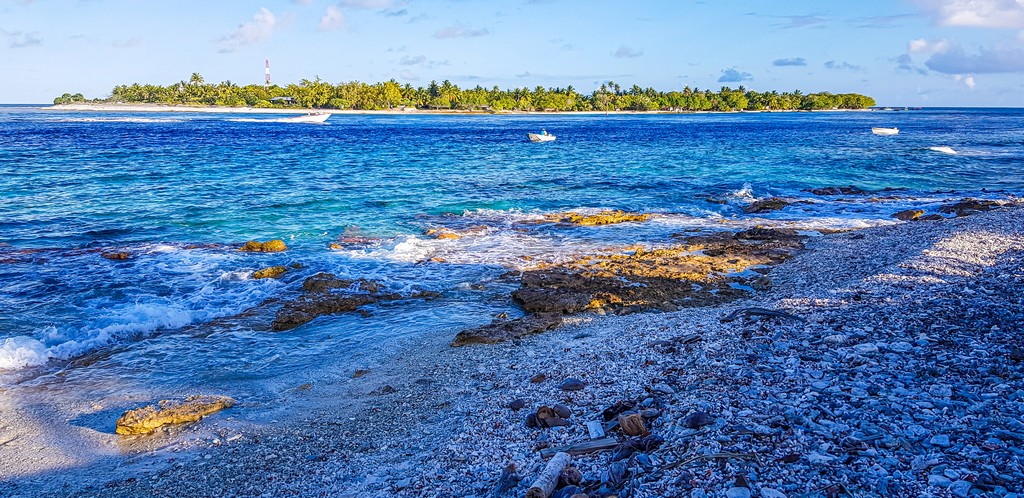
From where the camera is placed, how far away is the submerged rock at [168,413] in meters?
8.55

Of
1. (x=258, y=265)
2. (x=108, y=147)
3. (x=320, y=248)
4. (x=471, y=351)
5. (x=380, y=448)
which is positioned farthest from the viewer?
(x=108, y=147)

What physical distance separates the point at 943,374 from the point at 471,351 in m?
6.98

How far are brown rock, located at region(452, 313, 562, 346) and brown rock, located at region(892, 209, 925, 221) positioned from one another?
18.7 metres

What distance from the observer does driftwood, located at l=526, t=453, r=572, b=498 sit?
5.58m

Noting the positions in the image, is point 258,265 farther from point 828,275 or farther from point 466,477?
point 828,275

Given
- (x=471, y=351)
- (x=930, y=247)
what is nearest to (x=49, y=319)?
(x=471, y=351)

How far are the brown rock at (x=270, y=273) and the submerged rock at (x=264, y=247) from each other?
273 cm

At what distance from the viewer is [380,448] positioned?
25.4ft

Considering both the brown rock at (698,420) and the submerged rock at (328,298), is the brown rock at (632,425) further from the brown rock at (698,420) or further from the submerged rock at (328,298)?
the submerged rock at (328,298)

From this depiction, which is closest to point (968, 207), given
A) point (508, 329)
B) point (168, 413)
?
point (508, 329)

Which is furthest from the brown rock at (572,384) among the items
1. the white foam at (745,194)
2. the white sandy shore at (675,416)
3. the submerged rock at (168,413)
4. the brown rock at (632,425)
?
the white foam at (745,194)

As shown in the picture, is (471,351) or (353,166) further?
(353,166)

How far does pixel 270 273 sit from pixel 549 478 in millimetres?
12679

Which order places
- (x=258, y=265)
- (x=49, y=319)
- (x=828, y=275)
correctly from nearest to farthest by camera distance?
1. (x=49, y=319)
2. (x=828, y=275)
3. (x=258, y=265)
